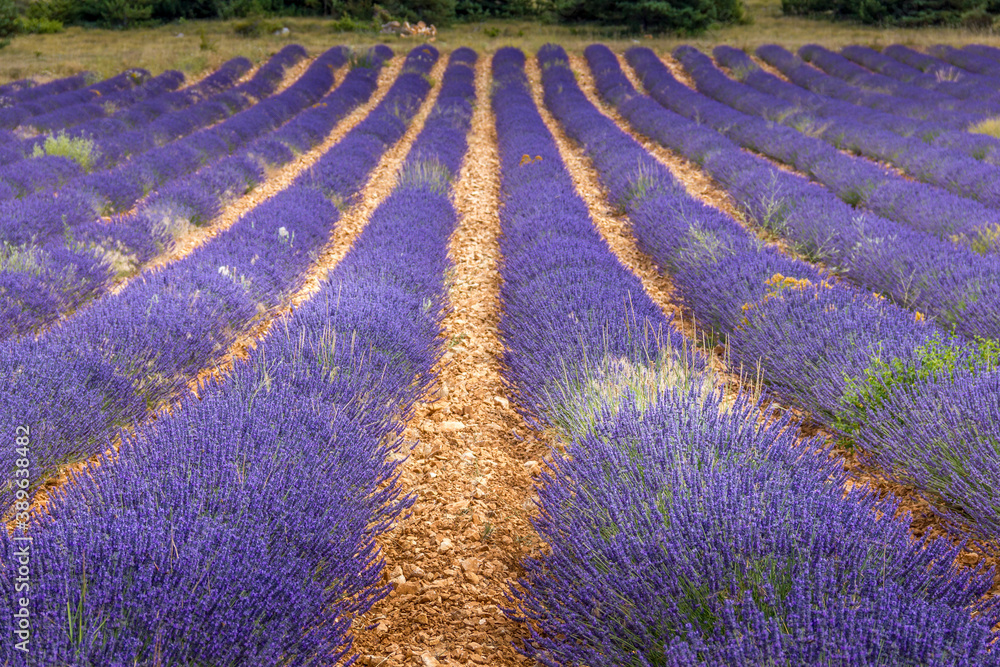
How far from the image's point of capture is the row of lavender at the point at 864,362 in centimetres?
211

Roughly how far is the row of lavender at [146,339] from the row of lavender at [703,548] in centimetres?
177

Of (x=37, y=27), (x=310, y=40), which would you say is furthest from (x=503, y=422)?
(x=37, y=27)

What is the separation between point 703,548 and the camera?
1.53 m

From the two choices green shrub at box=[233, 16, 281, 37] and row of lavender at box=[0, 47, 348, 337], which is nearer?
row of lavender at box=[0, 47, 348, 337]

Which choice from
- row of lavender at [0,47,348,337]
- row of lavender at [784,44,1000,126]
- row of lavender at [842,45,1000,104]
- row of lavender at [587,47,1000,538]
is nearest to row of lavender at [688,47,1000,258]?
row of lavender at [587,47,1000,538]

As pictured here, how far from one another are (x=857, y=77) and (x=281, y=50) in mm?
14543

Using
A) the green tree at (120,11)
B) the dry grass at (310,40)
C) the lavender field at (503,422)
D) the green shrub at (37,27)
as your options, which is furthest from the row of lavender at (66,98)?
the green shrub at (37,27)

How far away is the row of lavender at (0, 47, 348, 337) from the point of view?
3843 mm

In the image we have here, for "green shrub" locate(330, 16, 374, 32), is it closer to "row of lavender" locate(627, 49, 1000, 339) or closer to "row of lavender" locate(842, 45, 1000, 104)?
"row of lavender" locate(842, 45, 1000, 104)

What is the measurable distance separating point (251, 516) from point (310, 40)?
71.9ft

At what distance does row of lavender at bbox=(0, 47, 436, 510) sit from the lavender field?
0.06ft

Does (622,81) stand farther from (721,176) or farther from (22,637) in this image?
(22,637)

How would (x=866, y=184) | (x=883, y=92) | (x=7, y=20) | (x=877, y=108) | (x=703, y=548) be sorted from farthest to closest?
(x=7, y=20) < (x=883, y=92) < (x=877, y=108) < (x=866, y=184) < (x=703, y=548)

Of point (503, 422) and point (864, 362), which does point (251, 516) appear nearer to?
point (503, 422)
